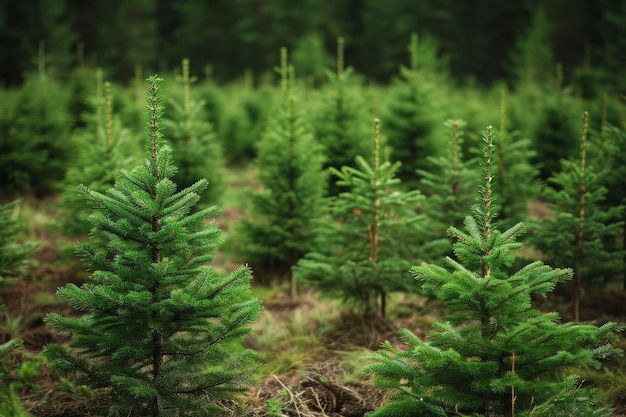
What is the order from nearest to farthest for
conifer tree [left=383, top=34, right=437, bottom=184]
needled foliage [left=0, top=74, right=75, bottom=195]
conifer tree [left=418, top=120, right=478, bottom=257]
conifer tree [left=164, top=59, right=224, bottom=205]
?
conifer tree [left=418, top=120, right=478, bottom=257] < conifer tree [left=164, top=59, right=224, bottom=205] < conifer tree [left=383, top=34, right=437, bottom=184] < needled foliage [left=0, top=74, right=75, bottom=195]

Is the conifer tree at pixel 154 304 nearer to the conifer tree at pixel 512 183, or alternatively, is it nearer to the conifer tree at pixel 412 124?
the conifer tree at pixel 512 183

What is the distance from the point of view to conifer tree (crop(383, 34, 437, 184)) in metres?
8.86

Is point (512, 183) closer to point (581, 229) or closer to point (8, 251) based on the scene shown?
point (581, 229)

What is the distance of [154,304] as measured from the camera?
3.28 metres

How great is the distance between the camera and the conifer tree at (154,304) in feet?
10.7

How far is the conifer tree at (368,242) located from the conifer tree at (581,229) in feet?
4.61

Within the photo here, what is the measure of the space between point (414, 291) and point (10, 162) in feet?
25.4

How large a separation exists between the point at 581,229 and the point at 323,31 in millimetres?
37324

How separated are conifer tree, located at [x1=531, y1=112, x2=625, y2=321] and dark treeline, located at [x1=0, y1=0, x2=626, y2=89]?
3071 centimetres

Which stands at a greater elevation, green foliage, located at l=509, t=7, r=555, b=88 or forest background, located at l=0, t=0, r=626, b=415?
green foliage, located at l=509, t=7, r=555, b=88

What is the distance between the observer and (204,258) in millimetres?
3475

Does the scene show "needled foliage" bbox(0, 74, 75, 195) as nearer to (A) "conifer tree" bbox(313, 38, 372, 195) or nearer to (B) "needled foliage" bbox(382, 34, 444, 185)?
(A) "conifer tree" bbox(313, 38, 372, 195)

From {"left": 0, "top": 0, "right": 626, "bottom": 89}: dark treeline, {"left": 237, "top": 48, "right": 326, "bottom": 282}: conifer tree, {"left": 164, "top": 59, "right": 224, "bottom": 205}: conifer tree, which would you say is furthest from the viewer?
{"left": 0, "top": 0, "right": 626, "bottom": 89}: dark treeline

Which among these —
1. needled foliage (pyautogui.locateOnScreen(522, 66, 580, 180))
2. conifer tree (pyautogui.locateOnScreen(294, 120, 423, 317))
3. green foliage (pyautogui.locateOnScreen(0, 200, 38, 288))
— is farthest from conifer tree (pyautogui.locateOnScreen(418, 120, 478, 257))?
needled foliage (pyautogui.locateOnScreen(522, 66, 580, 180))
